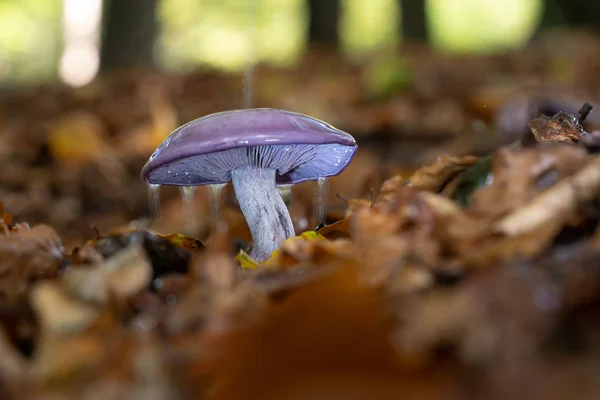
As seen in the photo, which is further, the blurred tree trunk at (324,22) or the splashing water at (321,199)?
the blurred tree trunk at (324,22)

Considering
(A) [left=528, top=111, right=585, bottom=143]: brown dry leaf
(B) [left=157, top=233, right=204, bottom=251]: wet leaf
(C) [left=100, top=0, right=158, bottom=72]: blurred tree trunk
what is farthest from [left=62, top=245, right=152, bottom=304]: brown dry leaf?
(C) [left=100, top=0, right=158, bottom=72]: blurred tree trunk

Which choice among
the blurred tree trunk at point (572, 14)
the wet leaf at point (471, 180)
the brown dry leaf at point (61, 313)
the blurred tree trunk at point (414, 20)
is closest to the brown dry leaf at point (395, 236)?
the wet leaf at point (471, 180)

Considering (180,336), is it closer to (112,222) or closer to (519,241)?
(519,241)

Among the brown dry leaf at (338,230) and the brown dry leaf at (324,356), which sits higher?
the brown dry leaf at (324,356)

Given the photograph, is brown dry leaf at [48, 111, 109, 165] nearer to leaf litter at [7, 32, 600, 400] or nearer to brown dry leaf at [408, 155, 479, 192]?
leaf litter at [7, 32, 600, 400]

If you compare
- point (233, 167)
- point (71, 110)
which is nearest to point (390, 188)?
point (233, 167)

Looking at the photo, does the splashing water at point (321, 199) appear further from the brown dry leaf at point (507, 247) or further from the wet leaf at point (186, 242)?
the brown dry leaf at point (507, 247)

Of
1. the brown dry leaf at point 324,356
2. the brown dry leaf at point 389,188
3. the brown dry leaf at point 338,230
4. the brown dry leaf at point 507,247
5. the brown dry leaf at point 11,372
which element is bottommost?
the brown dry leaf at point 338,230

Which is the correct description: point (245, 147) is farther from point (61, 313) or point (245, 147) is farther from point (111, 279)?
point (61, 313)
